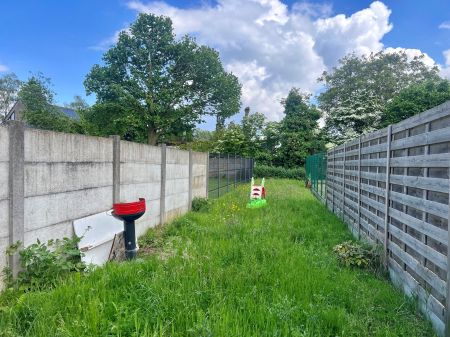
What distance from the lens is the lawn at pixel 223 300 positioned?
→ 7.55 feet

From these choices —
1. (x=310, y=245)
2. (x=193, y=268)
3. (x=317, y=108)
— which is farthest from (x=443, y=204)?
(x=317, y=108)

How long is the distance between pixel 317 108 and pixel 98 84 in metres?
19.5

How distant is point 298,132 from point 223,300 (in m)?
25.6

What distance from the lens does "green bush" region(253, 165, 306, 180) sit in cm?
2494

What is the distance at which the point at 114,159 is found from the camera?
465 centimetres

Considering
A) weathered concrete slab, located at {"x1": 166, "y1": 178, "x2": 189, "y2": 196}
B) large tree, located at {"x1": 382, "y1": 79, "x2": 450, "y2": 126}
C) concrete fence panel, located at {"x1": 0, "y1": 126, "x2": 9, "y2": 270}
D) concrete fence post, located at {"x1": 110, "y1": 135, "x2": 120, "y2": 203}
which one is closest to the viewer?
concrete fence panel, located at {"x1": 0, "y1": 126, "x2": 9, "y2": 270}

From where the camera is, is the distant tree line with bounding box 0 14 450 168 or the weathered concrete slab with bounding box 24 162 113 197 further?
the distant tree line with bounding box 0 14 450 168

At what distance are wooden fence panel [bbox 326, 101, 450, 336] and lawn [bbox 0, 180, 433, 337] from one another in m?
0.26

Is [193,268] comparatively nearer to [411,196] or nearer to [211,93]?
[411,196]

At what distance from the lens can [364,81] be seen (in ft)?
95.2

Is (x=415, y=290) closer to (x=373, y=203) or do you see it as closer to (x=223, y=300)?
(x=223, y=300)

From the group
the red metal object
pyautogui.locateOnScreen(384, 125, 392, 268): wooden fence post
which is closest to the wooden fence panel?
pyautogui.locateOnScreen(384, 125, 392, 268): wooden fence post

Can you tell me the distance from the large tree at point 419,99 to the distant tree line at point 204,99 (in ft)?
0.19

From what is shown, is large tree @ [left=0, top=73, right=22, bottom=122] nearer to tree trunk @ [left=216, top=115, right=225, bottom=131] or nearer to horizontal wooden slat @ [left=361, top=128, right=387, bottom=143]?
tree trunk @ [left=216, top=115, right=225, bottom=131]
